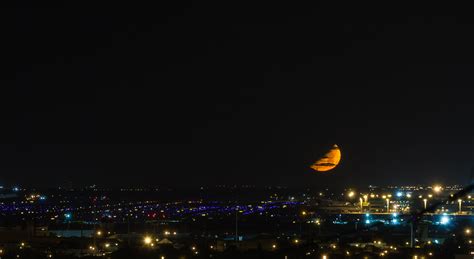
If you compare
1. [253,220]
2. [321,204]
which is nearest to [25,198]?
[321,204]

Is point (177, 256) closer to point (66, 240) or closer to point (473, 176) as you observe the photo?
point (66, 240)

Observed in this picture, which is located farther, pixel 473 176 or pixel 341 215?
pixel 341 215

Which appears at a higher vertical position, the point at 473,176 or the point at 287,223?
the point at 473,176

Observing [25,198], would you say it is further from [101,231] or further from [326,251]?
[326,251]

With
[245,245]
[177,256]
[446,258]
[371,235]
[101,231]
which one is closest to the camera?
[177,256]

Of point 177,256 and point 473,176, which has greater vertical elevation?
point 473,176

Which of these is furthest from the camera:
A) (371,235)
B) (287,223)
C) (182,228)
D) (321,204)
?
(321,204)

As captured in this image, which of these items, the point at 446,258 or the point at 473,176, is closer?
the point at 473,176

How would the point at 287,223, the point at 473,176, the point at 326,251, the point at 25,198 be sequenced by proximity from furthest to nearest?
the point at 25,198, the point at 287,223, the point at 326,251, the point at 473,176

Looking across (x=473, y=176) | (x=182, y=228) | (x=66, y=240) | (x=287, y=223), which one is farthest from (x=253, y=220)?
(x=473, y=176)
